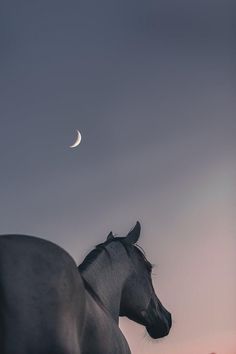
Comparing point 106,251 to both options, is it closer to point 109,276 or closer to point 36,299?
point 109,276

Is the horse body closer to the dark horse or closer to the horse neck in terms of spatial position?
the dark horse

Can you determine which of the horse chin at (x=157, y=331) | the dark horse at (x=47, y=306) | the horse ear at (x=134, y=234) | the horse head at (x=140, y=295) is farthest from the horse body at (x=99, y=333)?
the horse chin at (x=157, y=331)

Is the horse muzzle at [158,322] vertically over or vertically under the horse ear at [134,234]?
under

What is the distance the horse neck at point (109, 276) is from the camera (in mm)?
5508

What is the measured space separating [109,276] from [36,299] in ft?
5.62

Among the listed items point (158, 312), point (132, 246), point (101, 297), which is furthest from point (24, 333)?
point (158, 312)

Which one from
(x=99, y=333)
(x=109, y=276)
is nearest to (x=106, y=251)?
(x=109, y=276)

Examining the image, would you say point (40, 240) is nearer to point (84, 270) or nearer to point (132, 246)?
point (84, 270)

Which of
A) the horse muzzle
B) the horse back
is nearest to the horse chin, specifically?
the horse muzzle

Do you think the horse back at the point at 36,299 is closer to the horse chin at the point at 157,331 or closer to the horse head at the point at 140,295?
the horse head at the point at 140,295

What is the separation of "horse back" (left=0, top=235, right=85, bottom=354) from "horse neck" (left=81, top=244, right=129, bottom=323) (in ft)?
2.87

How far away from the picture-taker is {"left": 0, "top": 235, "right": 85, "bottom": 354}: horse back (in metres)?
4.09

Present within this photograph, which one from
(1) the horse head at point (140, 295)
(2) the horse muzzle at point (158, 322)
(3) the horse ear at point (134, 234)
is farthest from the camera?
(2) the horse muzzle at point (158, 322)

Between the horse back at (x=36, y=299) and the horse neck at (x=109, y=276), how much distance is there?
0.87 m
